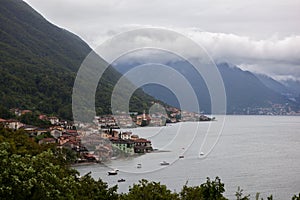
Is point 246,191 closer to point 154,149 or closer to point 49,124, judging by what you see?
point 154,149

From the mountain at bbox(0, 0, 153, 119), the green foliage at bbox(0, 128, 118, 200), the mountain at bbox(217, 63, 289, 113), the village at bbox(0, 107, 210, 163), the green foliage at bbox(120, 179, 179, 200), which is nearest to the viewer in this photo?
the green foliage at bbox(0, 128, 118, 200)

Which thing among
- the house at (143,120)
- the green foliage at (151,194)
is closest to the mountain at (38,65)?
the house at (143,120)

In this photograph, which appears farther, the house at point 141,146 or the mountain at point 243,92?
the mountain at point 243,92

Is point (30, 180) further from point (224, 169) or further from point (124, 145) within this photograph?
point (124, 145)

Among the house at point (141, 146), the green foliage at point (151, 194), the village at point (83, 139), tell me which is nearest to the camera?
the green foliage at point (151, 194)

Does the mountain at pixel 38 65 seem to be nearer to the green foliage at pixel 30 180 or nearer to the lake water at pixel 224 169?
the lake water at pixel 224 169

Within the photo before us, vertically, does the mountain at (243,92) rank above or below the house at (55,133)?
above

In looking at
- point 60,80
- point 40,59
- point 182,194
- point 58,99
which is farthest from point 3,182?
point 40,59

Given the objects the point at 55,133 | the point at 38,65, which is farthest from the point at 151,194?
the point at 38,65

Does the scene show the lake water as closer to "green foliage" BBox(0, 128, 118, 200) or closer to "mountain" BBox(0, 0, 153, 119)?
"green foliage" BBox(0, 128, 118, 200)

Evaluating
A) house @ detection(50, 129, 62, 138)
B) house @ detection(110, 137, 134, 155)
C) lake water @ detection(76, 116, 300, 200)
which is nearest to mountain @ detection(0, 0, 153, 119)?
house @ detection(50, 129, 62, 138)
